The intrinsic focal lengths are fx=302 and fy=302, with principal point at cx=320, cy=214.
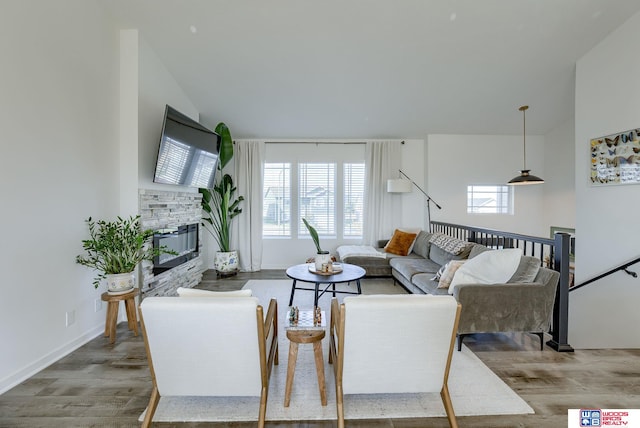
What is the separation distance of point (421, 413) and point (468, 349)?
1047 mm

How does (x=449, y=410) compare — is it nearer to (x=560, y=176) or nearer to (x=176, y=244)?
(x=176, y=244)

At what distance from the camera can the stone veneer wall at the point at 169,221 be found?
3.39 metres

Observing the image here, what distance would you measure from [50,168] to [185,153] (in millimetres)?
1490

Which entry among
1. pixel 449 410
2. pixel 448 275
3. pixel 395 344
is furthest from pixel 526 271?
pixel 395 344

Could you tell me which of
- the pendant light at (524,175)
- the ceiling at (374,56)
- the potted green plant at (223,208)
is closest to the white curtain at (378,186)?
the ceiling at (374,56)

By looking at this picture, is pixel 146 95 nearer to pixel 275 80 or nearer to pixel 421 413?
pixel 275 80

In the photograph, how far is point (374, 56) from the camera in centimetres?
368

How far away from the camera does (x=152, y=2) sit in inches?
116

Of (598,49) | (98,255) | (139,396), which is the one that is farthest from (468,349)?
(598,49)

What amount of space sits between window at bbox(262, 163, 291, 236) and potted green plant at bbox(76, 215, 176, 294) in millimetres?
2953

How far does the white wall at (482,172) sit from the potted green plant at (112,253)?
4.82 meters

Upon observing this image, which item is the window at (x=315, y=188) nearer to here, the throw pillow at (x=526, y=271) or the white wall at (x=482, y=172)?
the white wall at (x=482, y=172)

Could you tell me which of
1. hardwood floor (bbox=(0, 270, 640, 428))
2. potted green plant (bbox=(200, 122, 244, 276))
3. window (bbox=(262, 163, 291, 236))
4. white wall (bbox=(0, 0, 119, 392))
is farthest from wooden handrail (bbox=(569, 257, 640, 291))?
white wall (bbox=(0, 0, 119, 392))

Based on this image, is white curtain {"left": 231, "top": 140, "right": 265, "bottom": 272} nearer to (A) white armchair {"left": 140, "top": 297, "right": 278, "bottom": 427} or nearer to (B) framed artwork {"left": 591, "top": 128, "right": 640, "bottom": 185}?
(A) white armchair {"left": 140, "top": 297, "right": 278, "bottom": 427}
